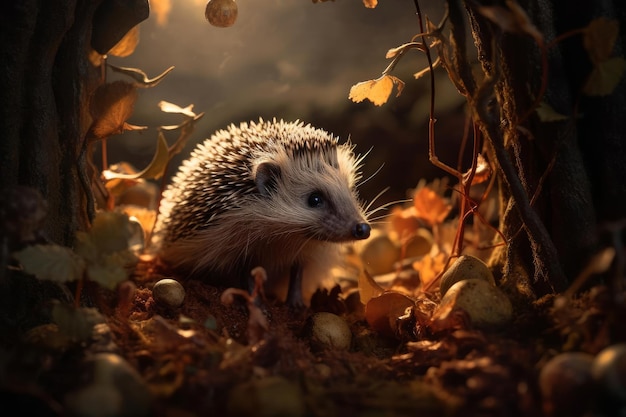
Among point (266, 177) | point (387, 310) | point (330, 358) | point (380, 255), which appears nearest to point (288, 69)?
point (266, 177)

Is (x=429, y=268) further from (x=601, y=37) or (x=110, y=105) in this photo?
(x=110, y=105)

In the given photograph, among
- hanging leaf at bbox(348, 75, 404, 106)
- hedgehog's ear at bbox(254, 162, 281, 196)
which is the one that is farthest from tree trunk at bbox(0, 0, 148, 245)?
hanging leaf at bbox(348, 75, 404, 106)

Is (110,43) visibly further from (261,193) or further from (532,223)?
(532,223)

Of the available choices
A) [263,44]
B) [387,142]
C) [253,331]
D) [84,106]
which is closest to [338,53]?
[263,44]

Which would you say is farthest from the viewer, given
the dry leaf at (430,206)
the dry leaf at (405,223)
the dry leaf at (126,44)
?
the dry leaf at (405,223)

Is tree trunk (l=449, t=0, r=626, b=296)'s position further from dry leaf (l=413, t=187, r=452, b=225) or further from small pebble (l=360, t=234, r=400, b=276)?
small pebble (l=360, t=234, r=400, b=276)

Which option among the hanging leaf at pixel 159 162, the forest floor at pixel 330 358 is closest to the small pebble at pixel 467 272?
the forest floor at pixel 330 358

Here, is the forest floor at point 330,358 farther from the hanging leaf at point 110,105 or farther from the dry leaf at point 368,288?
the hanging leaf at point 110,105
